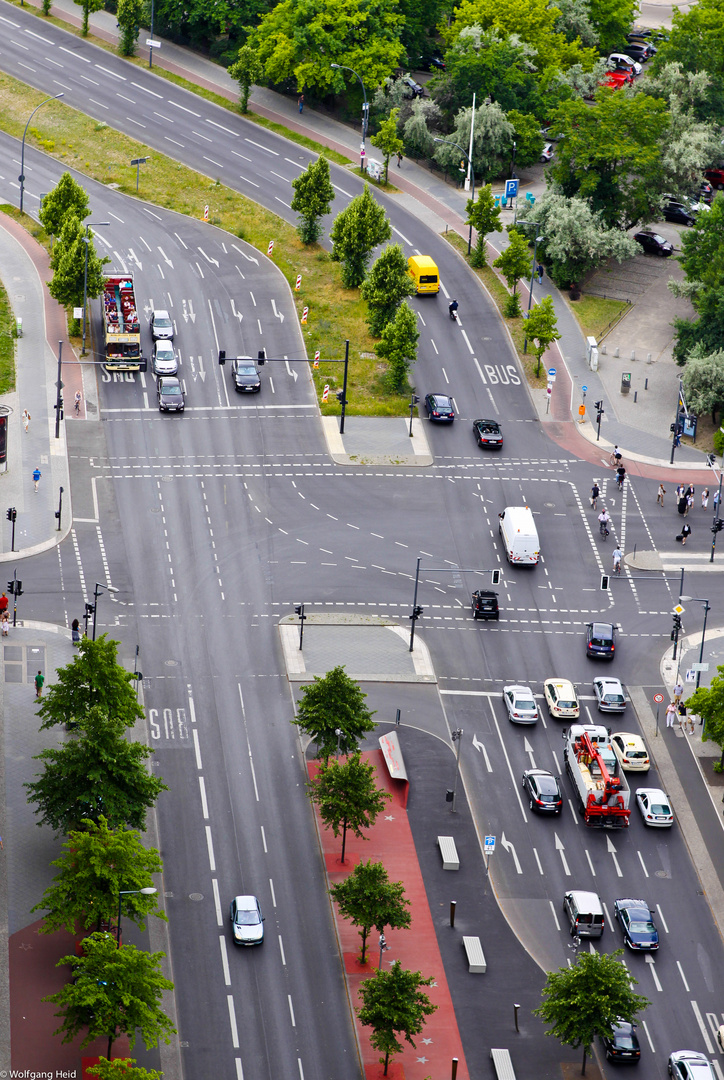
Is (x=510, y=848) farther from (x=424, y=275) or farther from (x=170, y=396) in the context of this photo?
(x=424, y=275)

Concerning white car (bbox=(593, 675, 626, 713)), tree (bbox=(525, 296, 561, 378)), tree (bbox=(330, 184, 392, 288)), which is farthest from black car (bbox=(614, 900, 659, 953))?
tree (bbox=(330, 184, 392, 288))

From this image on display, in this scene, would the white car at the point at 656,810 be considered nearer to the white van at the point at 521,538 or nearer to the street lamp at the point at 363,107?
the white van at the point at 521,538

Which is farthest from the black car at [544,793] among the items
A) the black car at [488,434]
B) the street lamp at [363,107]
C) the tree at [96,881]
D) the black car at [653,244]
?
the street lamp at [363,107]

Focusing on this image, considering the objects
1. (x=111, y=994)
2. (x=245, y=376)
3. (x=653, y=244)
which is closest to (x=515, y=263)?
(x=653, y=244)

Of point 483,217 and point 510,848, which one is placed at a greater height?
point 483,217

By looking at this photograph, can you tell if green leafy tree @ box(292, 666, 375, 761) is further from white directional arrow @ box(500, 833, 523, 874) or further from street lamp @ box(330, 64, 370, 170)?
street lamp @ box(330, 64, 370, 170)
